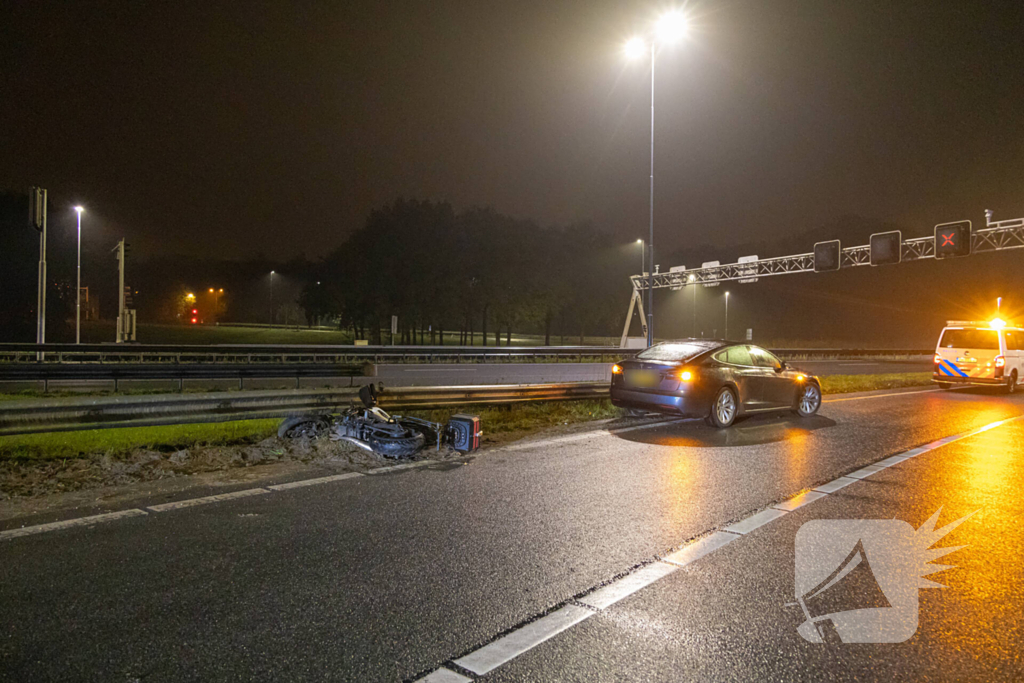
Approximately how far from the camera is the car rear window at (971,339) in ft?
60.7

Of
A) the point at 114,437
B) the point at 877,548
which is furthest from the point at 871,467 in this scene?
the point at 114,437

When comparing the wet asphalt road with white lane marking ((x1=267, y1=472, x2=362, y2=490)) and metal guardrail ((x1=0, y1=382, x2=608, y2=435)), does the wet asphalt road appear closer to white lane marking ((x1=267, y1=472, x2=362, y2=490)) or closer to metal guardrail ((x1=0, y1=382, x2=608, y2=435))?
white lane marking ((x1=267, y1=472, x2=362, y2=490))

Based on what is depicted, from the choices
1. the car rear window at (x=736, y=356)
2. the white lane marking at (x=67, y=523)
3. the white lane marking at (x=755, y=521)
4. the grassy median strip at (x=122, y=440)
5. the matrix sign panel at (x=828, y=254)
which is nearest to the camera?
the white lane marking at (x=67, y=523)

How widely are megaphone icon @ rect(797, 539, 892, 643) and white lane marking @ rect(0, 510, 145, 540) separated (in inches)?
188

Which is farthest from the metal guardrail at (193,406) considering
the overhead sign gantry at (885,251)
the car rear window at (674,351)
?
the overhead sign gantry at (885,251)

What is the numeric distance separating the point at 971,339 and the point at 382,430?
63.3ft

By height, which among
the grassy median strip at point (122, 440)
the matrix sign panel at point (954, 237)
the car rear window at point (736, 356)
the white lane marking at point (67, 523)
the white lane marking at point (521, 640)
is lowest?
the white lane marking at point (521, 640)

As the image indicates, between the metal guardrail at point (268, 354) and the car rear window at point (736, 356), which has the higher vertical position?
the car rear window at point (736, 356)

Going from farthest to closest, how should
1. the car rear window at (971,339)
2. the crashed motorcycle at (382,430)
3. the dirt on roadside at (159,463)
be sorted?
the car rear window at (971,339) < the crashed motorcycle at (382,430) < the dirt on roadside at (159,463)

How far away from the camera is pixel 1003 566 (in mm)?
4195

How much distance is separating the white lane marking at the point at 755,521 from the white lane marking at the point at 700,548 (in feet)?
0.53

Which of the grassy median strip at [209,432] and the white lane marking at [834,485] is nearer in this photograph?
the white lane marking at [834,485]

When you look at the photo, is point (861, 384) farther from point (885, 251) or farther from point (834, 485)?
point (834, 485)

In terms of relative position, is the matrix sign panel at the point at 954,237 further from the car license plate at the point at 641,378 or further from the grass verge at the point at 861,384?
the car license plate at the point at 641,378
